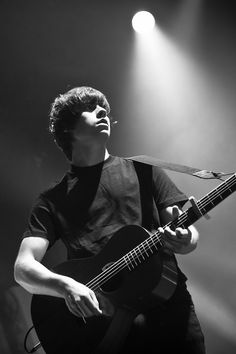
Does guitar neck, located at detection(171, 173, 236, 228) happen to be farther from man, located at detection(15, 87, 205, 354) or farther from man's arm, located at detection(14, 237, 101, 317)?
man's arm, located at detection(14, 237, 101, 317)

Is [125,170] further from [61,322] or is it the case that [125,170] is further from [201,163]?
[201,163]

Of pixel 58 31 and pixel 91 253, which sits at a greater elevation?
pixel 58 31

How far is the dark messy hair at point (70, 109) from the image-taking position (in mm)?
2523

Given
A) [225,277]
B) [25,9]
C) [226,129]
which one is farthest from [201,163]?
[25,9]

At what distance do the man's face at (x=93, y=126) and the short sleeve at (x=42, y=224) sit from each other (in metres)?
0.42

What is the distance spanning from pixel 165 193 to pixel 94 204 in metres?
0.37

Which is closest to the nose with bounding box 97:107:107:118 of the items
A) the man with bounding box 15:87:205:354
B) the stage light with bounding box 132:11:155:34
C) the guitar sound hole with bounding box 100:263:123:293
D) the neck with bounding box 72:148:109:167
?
the man with bounding box 15:87:205:354

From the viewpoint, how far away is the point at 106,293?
2021 mm

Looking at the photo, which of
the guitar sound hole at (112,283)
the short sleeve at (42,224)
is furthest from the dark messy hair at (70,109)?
the guitar sound hole at (112,283)

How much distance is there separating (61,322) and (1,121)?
7.22 feet

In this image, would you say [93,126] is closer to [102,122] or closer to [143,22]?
[102,122]

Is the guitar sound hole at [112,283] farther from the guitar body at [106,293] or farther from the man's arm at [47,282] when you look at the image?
the man's arm at [47,282]

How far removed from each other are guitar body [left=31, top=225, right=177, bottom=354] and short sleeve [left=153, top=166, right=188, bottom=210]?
22 cm

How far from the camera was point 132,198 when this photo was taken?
2217 mm
